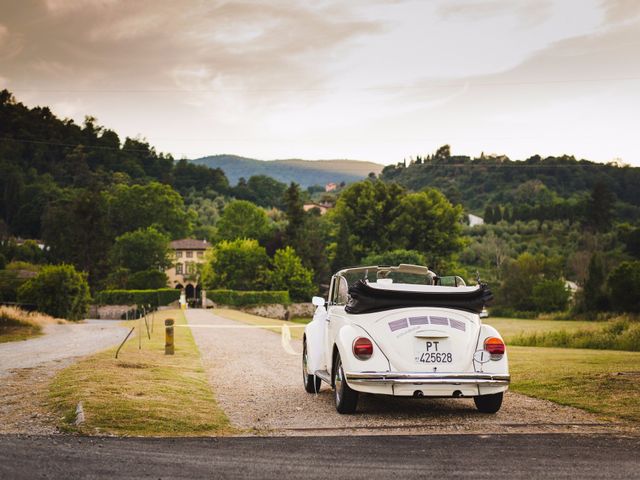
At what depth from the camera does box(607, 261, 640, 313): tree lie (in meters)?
54.4

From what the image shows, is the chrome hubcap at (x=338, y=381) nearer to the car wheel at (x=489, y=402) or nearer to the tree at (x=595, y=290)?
the car wheel at (x=489, y=402)

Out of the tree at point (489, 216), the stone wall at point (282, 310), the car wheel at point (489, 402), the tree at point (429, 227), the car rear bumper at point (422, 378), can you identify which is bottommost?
the stone wall at point (282, 310)

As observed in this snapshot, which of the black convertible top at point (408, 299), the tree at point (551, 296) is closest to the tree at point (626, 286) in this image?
the tree at point (551, 296)

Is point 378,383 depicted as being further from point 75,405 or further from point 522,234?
point 522,234

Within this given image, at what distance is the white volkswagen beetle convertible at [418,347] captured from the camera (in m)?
10.3

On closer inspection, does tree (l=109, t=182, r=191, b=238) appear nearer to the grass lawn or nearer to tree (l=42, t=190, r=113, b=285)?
tree (l=42, t=190, r=113, b=285)

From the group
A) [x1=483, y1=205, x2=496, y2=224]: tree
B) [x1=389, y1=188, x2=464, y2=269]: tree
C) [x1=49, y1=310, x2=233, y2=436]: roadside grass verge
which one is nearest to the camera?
[x1=49, y1=310, x2=233, y2=436]: roadside grass verge

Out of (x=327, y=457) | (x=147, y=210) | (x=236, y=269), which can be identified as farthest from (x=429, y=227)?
(x=327, y=457)

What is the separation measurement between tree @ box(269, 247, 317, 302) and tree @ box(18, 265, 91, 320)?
143ft

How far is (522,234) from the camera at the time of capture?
14300cm

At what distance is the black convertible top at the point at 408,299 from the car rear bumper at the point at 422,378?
954 mm

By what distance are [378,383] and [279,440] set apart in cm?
194

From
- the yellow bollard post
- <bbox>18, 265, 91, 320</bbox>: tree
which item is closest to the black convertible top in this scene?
the yellow bollard post

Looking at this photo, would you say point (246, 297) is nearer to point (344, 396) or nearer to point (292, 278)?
point (292, 278)
